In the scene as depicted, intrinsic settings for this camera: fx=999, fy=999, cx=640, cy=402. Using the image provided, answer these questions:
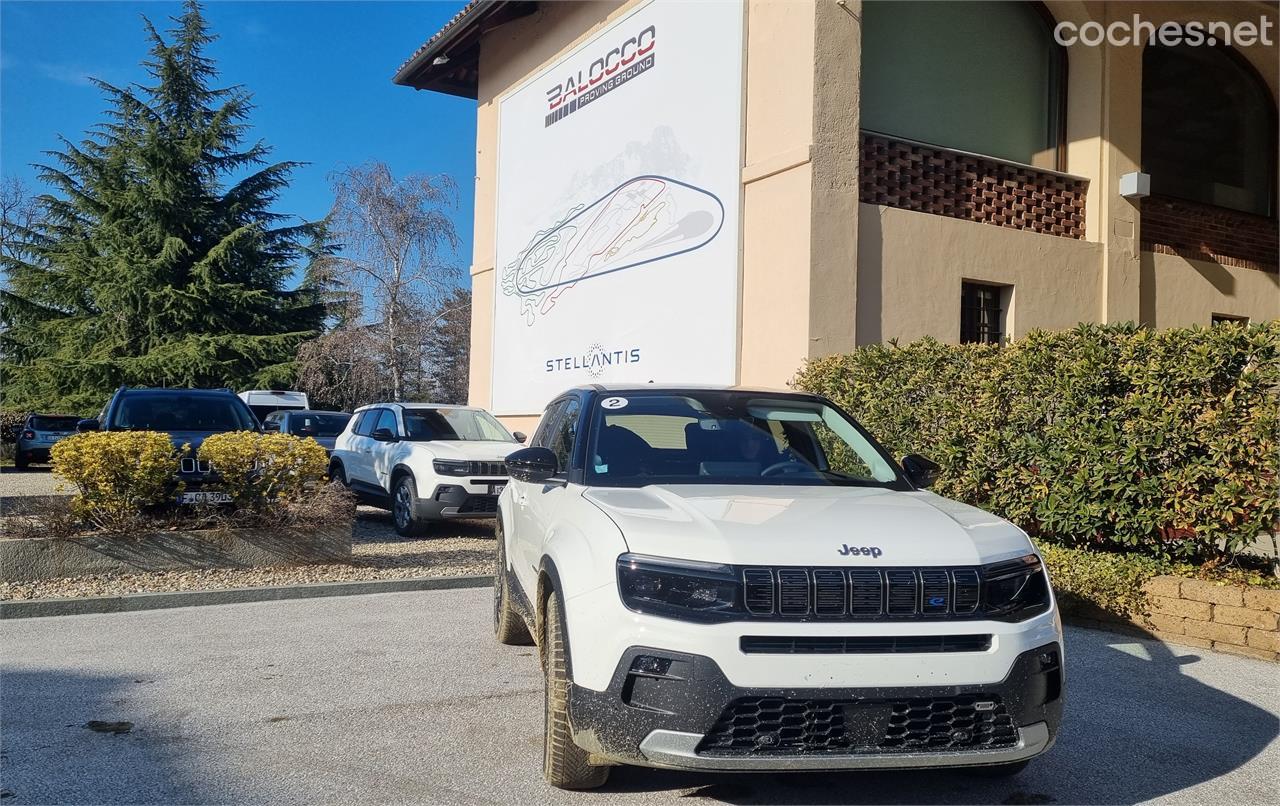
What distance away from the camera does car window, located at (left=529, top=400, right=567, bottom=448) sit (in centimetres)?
594

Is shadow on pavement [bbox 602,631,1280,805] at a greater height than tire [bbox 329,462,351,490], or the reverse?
tire [bbox 329,462,351,490]

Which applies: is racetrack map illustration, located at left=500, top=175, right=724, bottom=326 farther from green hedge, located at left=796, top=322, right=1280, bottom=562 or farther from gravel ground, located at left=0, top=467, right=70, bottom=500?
gravel ground, located at left=0, top=467, right=70, bottom=500

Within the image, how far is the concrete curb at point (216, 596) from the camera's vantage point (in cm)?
773

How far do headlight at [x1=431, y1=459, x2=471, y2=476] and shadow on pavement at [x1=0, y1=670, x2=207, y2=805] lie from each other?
5862 millimetres

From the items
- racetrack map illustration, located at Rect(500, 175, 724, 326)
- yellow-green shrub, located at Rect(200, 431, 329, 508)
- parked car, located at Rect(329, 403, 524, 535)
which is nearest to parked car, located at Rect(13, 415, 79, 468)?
racetrack map illustration, located at Rect(500, 175, 724, 326)

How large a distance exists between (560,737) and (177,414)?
9.61m

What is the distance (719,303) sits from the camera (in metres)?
13.5

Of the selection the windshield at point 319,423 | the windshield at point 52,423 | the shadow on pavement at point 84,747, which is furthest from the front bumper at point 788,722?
the windshield at point 52,423

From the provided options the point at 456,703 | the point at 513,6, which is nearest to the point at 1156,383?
the point at 456,703

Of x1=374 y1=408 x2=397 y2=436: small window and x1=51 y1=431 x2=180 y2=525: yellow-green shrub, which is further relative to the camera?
x1=374 y1=408 x2=397 y2=436: small window

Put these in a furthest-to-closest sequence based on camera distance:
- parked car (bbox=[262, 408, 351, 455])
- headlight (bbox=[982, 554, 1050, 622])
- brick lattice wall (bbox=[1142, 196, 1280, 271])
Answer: parked car (bbox=[262, 408, 351, 455]) < brick lattice wall (bbox=[1142, 196, 1280, 271]) < headlight (bbox=[982, 554, 1050, 622])

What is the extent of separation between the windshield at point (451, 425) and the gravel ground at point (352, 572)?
1.28 m

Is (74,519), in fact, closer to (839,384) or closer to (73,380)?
(839,384)

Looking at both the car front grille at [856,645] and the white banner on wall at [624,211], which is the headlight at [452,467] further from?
the car front grille at [856,645]
